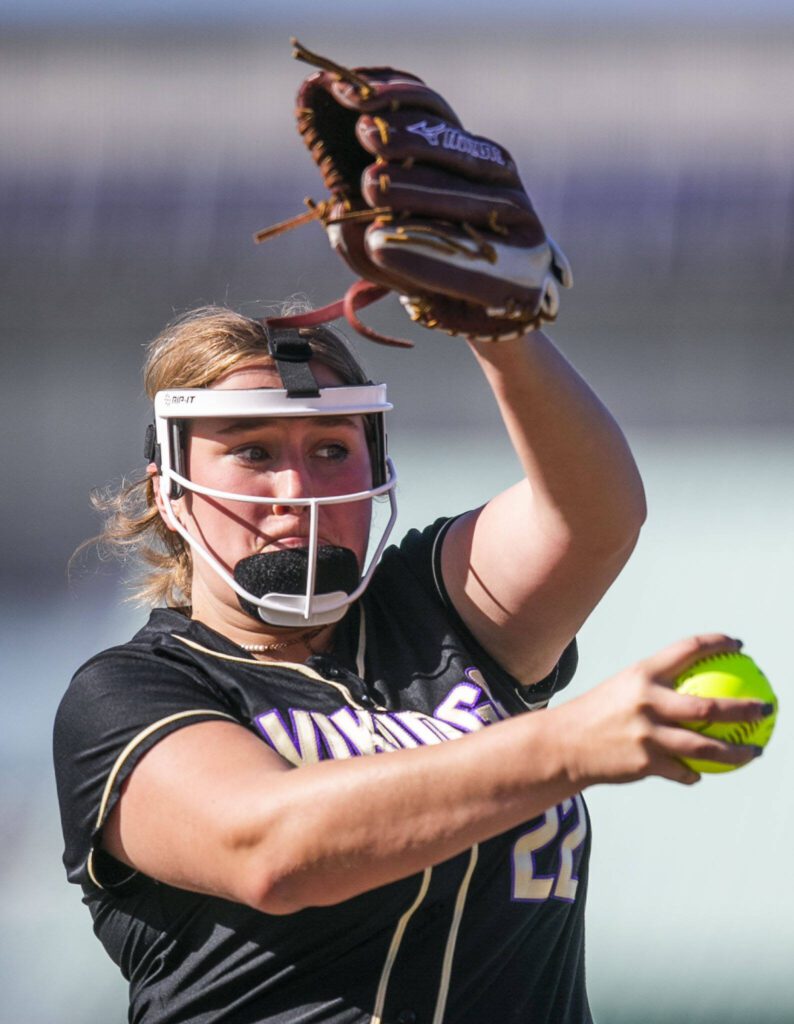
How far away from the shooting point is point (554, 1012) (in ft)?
4.97

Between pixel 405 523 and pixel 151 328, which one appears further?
pixel 151 328

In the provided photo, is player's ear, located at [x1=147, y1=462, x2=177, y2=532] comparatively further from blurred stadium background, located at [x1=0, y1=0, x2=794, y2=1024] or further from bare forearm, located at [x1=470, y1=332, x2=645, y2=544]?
blurred stadium background, located at [x1=0, y1=0, x2=794, y2=1024]

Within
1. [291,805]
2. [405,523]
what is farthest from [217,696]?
[405,523]

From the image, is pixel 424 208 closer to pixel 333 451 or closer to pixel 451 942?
pixel 333 451

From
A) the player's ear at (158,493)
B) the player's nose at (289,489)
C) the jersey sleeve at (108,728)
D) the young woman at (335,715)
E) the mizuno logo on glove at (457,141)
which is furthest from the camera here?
the player's ear at (158,493)

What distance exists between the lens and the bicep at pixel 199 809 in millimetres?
1175

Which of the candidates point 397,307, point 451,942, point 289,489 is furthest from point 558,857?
point 397,307

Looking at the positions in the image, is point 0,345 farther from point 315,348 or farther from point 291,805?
point 291,805

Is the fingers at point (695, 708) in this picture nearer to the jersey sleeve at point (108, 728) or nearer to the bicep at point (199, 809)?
the bicep at point (199, 809)

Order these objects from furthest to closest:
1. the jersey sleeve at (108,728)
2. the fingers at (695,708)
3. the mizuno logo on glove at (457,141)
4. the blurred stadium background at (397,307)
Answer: the blurred stadium background at (397,307), the jersey sleeve at (108,728), the mizuno logo on glove at (457,141), the fingers at (695,708)

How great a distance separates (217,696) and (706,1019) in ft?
7.40

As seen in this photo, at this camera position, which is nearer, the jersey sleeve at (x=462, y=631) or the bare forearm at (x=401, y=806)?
the bare forearm at (x=401, y=806)

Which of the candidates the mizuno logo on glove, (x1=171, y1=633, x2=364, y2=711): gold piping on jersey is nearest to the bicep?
(x1=171, y1=633, x2=364, y2=711): gold piping on jersey

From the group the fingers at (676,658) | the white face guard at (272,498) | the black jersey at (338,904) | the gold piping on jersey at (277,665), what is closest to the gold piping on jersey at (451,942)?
the black jersey at (338,904)
